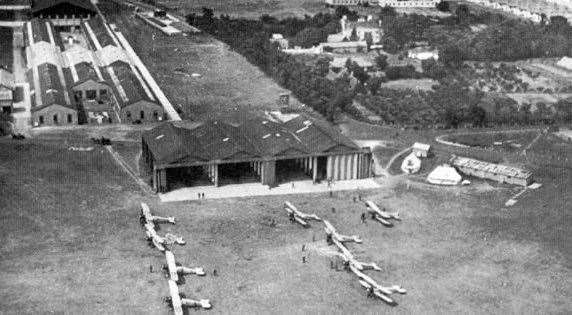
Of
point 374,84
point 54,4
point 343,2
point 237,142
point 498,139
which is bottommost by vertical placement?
point 498,139

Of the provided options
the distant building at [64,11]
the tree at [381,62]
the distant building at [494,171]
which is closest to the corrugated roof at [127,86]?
the distant building at [494,171]

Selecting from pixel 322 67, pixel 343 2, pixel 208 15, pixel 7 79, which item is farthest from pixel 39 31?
pixel 343 2

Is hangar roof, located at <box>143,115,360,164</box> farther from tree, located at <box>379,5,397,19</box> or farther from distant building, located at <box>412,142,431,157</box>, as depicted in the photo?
tree, located at <box>379,5,397,19</box>

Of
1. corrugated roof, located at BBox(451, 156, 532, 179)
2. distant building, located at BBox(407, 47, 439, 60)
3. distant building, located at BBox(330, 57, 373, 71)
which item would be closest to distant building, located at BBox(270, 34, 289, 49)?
distant building, located at BBox(330, 57, 373, 71)

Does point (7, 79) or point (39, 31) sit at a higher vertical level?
point (39, 31)

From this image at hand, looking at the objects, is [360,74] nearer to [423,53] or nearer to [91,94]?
[423,53]

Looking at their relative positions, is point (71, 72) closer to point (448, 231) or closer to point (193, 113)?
point (193, 113)

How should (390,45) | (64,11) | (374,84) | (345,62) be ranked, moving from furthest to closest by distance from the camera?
(64,11) → (390,45) → (345,62) → (374,84)
